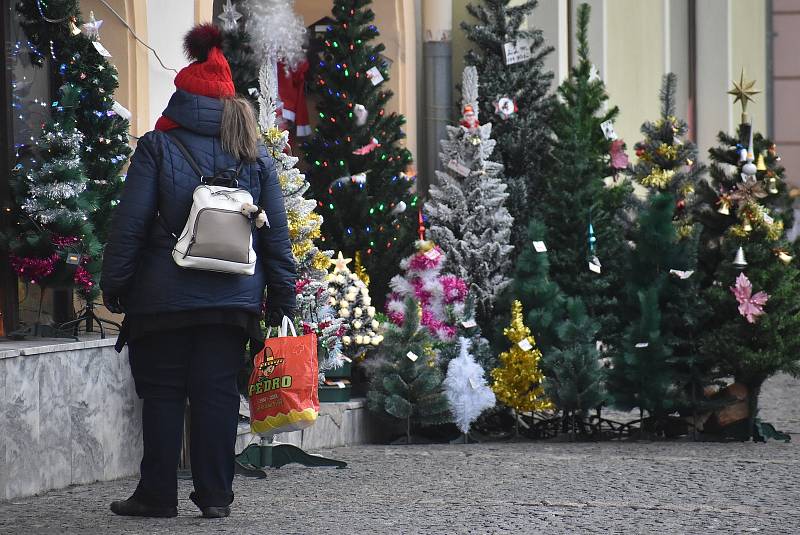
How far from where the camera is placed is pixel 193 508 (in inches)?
249

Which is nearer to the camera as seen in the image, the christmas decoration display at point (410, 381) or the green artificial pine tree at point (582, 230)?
the christmas decoration display at point (410, 381)

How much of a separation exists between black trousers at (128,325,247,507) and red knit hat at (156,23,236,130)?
0.85m

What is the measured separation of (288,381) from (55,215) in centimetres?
143

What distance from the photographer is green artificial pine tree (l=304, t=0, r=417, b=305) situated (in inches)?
406

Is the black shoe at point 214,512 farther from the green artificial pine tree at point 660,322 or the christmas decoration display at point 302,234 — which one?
the green artificial pine tree at point 660,322

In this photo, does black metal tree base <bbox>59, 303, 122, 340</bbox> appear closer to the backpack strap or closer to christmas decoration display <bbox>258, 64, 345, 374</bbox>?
christmas decoration display <bbox>258, 64, 345, 374</bbox>

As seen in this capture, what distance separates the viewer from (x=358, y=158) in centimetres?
1048

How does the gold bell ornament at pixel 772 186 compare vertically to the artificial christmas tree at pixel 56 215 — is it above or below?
above

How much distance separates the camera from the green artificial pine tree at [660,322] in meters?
9.16

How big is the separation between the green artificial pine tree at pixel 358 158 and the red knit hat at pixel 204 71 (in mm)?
4131

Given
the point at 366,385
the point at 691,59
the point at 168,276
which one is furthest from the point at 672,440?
the point at 691,59

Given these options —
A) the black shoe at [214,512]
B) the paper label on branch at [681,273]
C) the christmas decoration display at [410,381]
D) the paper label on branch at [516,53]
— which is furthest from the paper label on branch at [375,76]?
the black shoe at [214,512]

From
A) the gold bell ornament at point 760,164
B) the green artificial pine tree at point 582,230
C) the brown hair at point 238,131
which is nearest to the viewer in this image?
the brown hair at point 238,131

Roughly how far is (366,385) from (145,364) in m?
3.81
